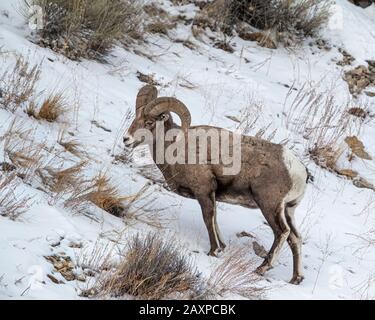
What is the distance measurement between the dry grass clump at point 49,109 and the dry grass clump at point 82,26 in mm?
1655

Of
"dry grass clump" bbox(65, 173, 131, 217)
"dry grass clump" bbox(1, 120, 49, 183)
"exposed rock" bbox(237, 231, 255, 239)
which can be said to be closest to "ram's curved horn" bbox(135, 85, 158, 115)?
"dry grass clump" bbox(65, 173, 131, 217)

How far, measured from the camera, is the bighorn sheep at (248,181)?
20.7 ft

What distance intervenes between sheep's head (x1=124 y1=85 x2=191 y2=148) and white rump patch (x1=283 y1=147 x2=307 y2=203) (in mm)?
960

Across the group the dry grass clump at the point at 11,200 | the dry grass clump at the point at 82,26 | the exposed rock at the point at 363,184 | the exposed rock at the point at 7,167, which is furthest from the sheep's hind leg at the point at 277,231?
the dry grass clump at the point at 82,26

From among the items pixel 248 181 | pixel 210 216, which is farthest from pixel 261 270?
pixel 248 181

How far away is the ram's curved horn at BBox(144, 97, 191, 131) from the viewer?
252 inches

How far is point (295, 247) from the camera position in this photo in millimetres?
6449

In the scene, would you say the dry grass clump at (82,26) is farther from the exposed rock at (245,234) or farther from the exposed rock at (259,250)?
the exposed rock at (259,250)

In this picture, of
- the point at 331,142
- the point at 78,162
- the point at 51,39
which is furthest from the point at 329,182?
the point at 51,39

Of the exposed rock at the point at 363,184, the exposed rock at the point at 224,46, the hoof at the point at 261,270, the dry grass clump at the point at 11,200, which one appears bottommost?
the exposed rock at the point at 224,46

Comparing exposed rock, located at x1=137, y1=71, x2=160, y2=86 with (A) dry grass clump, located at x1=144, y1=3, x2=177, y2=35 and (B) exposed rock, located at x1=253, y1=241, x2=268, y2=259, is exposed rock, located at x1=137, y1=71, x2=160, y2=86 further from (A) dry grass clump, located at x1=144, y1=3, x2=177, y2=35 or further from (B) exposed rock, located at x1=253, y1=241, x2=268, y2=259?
(B) exposed rock, located at x1=253, y1=241, x2=268, y2=259

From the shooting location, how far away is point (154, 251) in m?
4.98

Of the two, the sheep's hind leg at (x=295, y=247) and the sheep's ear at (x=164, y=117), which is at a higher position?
the sheep's ear at (x=164, y=117)
